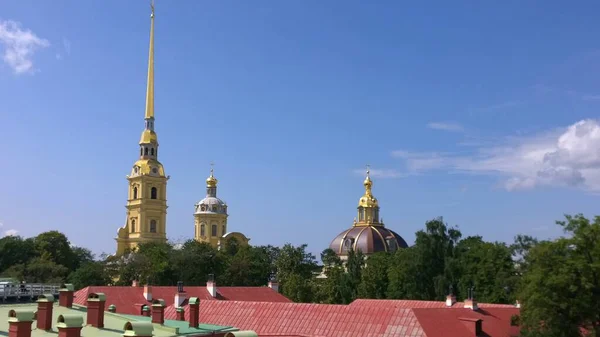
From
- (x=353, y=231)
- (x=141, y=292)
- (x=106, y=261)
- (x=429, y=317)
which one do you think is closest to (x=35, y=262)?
(x=106, y=261)

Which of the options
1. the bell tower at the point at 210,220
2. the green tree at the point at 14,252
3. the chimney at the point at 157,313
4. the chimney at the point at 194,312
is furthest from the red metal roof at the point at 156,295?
the bell tower at the point at 210,220

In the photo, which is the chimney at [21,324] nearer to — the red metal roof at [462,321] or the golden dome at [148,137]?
the red metal roof at [462,321]

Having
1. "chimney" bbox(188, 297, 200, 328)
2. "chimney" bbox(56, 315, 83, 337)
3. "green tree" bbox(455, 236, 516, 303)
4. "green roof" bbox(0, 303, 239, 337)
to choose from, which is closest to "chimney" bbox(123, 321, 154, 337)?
"chimney" bbox(56, 315, 83, 337)

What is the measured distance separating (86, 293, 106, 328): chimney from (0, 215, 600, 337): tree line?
818 inches

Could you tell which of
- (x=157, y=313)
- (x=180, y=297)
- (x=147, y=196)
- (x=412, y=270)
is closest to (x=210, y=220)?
(x=147, y=196)

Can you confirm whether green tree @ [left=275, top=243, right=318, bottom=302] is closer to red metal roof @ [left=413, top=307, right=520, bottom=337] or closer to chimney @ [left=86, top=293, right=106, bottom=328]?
red metal roof @ [left=413, top=307, right=520, bottom=337]

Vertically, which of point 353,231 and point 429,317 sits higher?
point 353,231

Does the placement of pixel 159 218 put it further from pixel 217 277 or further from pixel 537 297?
pixel 537 297

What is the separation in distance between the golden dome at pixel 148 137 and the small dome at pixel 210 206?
1604 centimetres

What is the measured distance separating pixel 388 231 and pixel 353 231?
5.94 m

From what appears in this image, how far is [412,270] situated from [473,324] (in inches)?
1177

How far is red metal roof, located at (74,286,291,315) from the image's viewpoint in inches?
1661

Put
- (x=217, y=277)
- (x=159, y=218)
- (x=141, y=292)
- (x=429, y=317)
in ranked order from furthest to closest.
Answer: (x=159, y=218) → (x=217, y=277) → (x=141, y=292) → (x=429, y=317)

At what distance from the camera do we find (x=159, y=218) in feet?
367
